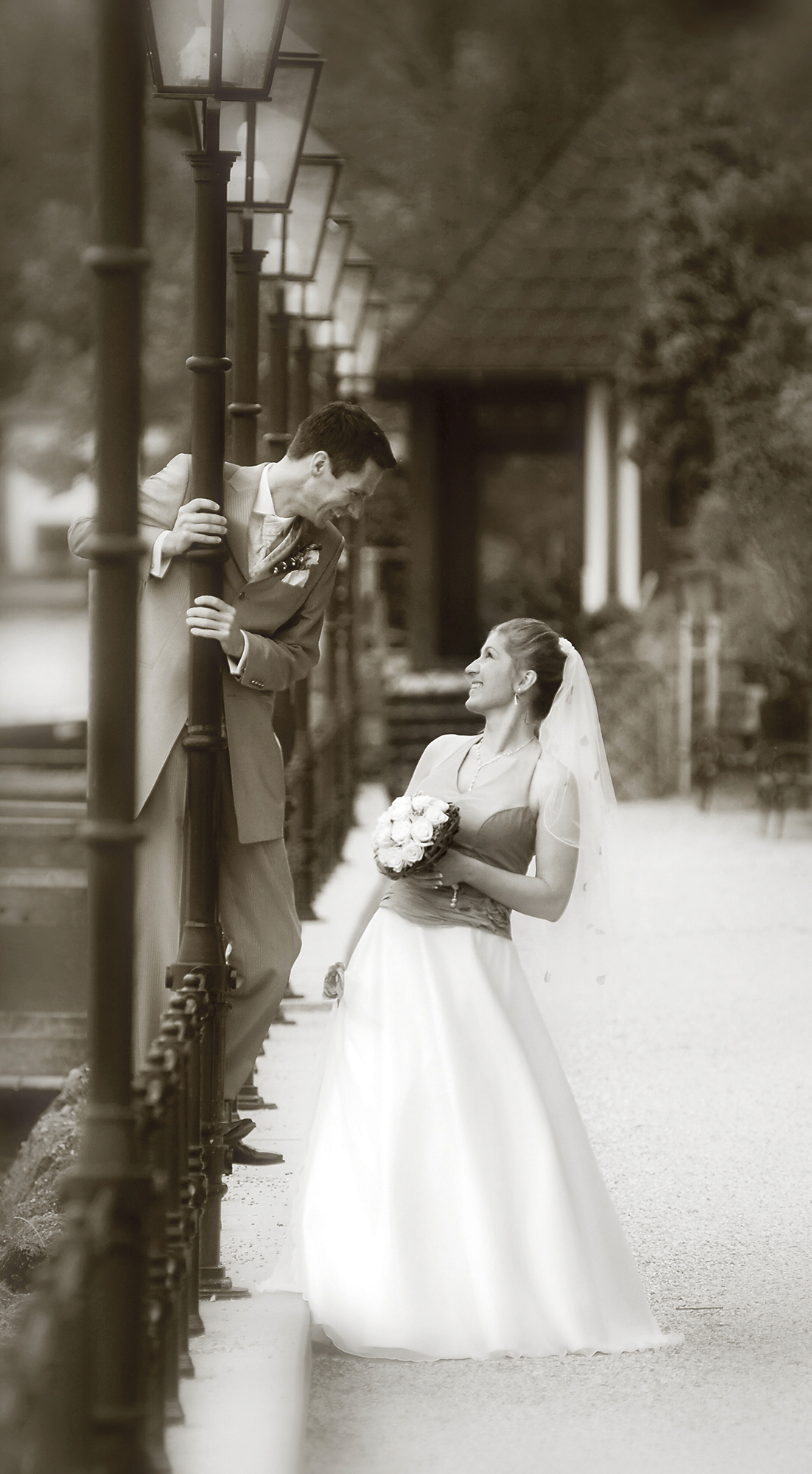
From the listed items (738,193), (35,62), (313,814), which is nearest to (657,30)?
(738,193)

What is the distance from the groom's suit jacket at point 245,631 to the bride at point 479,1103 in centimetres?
47

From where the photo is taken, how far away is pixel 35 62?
3344 cm

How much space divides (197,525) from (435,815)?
0.94 meters

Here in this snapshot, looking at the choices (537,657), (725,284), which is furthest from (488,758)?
(725,284)

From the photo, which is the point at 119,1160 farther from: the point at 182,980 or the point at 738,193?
the point at 738,193

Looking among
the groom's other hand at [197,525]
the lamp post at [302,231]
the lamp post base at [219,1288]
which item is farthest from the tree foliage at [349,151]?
the lamp post base at [219,1288]

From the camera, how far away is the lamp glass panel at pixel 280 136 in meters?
6.62

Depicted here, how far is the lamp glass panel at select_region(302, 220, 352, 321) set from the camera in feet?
34.6

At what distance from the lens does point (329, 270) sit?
10.5 meters

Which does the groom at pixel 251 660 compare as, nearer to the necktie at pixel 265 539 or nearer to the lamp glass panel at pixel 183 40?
the necktie at pixel 265 539

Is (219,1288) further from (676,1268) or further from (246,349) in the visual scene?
(246,349)

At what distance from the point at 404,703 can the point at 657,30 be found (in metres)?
14.0

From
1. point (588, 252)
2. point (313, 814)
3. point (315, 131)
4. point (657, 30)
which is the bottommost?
point (313, 814)

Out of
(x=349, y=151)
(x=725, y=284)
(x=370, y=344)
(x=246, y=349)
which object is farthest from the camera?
(x=349, y=151)
